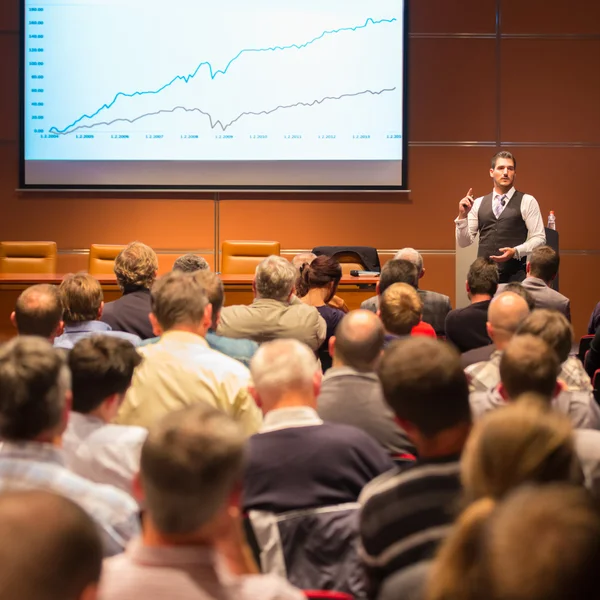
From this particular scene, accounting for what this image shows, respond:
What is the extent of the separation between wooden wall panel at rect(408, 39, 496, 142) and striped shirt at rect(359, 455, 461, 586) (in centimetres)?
625

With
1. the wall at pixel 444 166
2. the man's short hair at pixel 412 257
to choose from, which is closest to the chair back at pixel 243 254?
the wall at pixel 444 166

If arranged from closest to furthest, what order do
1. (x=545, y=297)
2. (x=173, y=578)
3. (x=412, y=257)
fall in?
(x=173, y=578), (x=545, y=297), (x=412, y=257)

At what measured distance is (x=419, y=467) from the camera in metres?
1.57

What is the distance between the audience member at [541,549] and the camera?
68 centimetres

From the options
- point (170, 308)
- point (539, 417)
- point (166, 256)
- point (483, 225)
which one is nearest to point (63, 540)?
point (539, 417)

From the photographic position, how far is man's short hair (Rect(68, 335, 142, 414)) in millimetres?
2100

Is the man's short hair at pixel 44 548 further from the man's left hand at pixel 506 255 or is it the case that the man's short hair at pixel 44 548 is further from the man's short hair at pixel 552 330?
the man's left hand at pixel 506 255

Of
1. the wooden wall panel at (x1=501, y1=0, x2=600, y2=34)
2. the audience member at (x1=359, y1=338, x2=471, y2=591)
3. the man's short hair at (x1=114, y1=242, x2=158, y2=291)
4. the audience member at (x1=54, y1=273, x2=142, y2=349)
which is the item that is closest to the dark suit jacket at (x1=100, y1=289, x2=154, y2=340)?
the man's short hair at (x1=114, y1=242, x2=158, y2=291)

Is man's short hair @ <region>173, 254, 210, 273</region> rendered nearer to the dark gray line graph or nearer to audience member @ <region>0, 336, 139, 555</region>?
audience member @ <region>0, 336, 139, 555</region>

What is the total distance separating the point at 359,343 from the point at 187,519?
4.77ft

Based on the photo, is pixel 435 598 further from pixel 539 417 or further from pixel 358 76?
pixel 358 76

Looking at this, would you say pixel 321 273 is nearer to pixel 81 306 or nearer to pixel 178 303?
pixel 81 306

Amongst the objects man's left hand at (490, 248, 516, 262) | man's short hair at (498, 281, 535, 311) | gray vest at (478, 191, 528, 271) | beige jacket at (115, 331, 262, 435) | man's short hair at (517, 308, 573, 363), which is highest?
gray vest at (478, 191, 528, 271)

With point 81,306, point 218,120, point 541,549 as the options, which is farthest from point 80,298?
point 218,120
